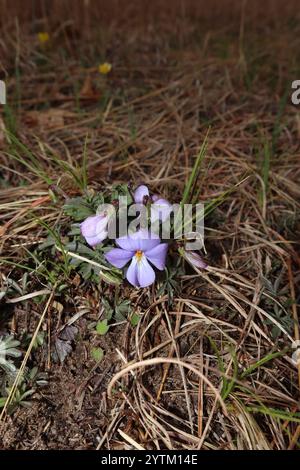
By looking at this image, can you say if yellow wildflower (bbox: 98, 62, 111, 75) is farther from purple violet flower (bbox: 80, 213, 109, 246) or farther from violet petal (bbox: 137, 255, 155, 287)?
violet petal (bbox: 137, 255, 155, 287)

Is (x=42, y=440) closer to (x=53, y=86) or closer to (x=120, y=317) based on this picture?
(x=120, y=317)

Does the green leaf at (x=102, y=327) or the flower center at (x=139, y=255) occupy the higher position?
the flower center at (x=139, y=255)

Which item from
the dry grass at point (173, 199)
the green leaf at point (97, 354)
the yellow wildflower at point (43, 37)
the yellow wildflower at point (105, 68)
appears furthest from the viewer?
the yellow wildflower at point (43, 37)

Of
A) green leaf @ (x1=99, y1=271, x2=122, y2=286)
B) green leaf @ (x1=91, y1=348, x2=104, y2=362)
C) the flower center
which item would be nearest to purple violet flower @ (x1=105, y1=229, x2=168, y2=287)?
the flower center

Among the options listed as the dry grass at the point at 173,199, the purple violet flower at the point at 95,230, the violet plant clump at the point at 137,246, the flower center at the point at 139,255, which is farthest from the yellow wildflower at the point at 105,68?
the flower center at the point at 139,255

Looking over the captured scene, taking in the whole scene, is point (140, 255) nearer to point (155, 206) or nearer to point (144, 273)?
point (144, 273)

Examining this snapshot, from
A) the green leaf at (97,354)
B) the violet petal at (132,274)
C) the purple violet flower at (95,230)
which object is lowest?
the green leaf at (97,354)

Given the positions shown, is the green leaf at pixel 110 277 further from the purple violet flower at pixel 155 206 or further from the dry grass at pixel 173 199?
the purple violet flower at pixel 155 206

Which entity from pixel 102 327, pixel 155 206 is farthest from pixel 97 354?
pixel 155 206
